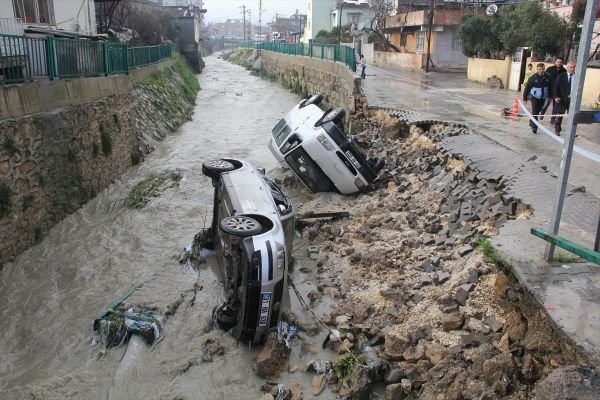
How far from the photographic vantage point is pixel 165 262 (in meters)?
9.02

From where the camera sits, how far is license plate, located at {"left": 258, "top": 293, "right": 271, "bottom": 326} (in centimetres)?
607

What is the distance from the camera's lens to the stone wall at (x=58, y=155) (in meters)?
8.61

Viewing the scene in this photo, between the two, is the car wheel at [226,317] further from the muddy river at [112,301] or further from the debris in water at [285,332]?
the debris in water at [285,332]

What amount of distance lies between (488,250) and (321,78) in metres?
22.8

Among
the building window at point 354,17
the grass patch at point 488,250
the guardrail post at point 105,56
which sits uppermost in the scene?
the building window at point 354,17

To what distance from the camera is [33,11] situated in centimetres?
1789

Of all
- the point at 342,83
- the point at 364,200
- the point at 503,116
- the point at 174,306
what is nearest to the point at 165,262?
the point at 174,306

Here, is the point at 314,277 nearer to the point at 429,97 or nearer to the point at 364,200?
the point at 364,200

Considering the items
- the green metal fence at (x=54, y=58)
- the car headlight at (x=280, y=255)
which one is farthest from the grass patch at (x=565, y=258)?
the green metal fence at (x=54, y=58)

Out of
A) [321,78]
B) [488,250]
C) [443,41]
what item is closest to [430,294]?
[488,250]

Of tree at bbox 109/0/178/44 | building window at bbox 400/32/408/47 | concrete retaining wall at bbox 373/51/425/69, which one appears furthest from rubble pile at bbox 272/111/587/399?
building window at bbox 400/32/408/47

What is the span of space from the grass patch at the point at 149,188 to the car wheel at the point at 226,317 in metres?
5.92

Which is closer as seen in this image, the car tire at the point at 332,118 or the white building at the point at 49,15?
the car tire at the point at 332,118

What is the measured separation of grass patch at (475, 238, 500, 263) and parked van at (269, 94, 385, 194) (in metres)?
4.61
